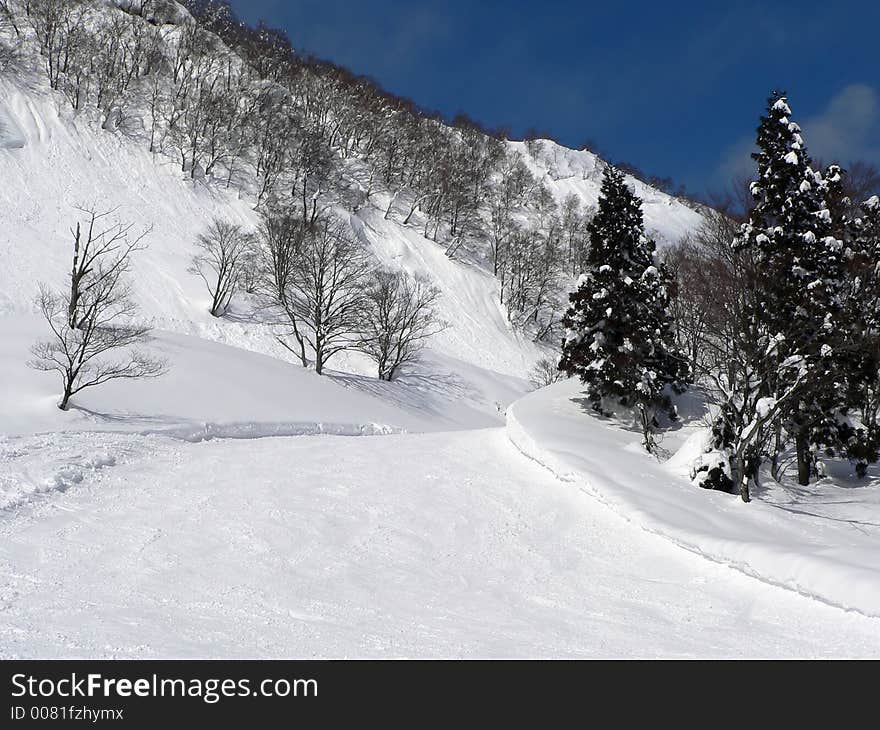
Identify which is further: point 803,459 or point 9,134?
point 9,134

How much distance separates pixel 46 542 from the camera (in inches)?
354

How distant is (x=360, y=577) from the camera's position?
864 centimetres

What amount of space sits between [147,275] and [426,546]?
36623 mm

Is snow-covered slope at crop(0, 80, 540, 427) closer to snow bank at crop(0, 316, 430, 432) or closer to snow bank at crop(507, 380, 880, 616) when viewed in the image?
snow bank at crop(0, 316, 430, 432)

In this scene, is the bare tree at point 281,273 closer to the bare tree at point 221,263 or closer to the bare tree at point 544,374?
the bare tree at point 221,263

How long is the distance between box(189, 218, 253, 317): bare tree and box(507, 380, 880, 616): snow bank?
2599cm

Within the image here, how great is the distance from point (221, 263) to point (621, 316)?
29093mm

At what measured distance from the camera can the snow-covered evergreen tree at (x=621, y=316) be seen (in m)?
21.4

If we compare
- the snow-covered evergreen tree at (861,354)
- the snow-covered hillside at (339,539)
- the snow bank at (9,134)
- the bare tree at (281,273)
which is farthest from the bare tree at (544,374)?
the snow bank at (9,134)

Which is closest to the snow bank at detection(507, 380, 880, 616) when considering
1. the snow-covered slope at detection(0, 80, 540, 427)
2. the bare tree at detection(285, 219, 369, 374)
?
the snow-covered slope at detection(0, 80, 540, 427)

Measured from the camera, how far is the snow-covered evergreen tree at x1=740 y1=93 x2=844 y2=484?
54.4 ft

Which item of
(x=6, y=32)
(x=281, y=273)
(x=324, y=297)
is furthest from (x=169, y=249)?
(x=6, y=32)

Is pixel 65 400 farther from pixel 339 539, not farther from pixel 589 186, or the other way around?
pixel 589 186

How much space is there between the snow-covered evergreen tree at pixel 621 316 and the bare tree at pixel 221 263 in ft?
83.5
